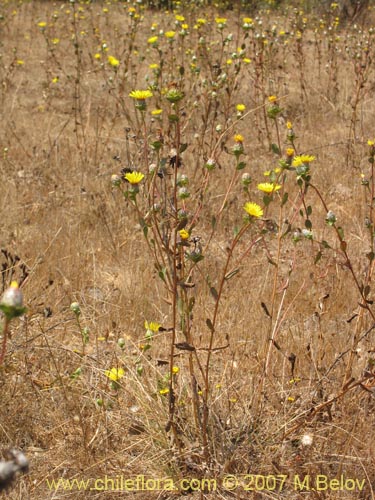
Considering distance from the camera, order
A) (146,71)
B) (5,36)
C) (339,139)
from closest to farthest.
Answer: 1. (339,139)
2. (146,71)
3. (5,36)

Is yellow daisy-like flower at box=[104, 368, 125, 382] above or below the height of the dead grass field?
above

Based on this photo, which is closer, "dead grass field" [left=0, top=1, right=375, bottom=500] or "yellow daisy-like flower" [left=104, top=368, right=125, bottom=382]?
"dead grass field" [left=0, top=1, right=375, bottom=500]

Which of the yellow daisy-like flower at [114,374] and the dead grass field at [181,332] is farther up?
the yellow daisy-like flower at [114,374]

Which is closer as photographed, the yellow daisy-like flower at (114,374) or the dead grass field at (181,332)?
→ the dead grass field at (181,332)

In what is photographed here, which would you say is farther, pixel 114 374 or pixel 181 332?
pixel 181 332

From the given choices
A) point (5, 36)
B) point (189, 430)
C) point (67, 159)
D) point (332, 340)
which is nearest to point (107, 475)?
point (189, 430)

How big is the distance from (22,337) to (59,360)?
0.20m

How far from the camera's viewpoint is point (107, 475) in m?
1.66

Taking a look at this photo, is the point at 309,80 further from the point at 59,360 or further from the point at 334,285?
the point at 59,360

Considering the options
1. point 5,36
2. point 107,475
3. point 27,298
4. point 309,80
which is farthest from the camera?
point 5,36

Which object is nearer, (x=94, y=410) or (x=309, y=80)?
(x=94, y=410)

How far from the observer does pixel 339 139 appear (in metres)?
4.60

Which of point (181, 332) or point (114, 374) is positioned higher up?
point (114, 374)

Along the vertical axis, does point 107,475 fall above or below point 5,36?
below
